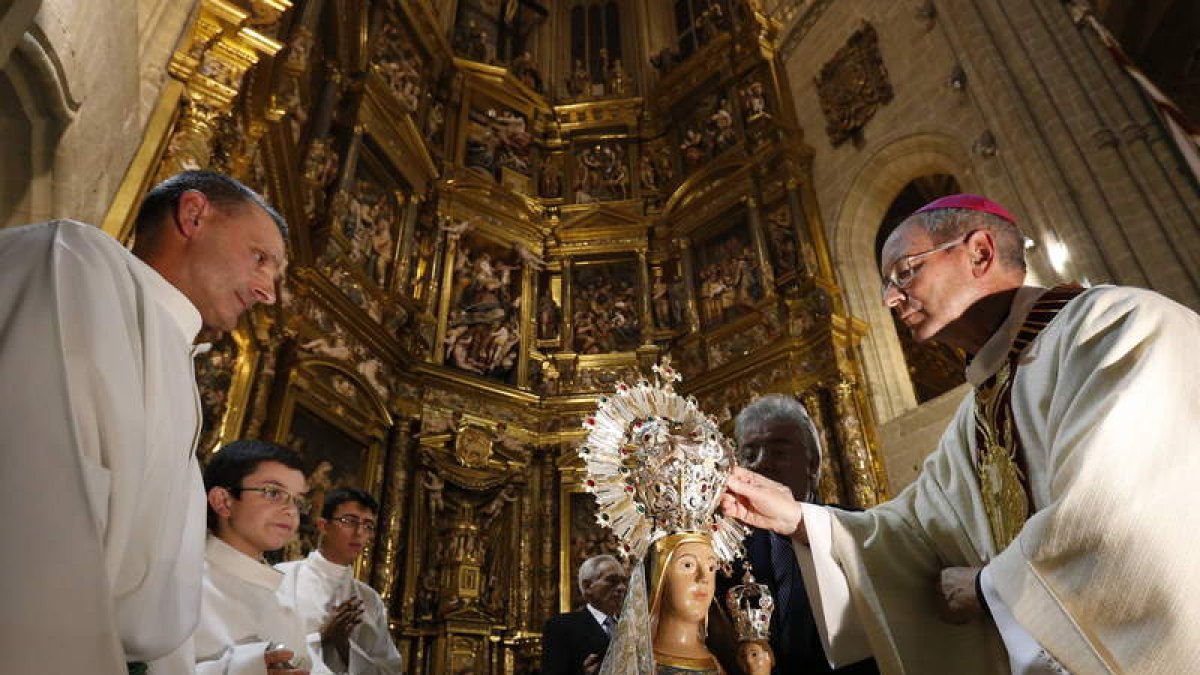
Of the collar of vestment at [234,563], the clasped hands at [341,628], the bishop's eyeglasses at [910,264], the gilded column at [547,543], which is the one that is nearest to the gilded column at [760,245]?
the gilded column at [547,543]

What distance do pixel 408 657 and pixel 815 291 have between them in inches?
266

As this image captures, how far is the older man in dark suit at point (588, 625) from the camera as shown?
386 cm

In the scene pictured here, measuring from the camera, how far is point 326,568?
13.2 ft

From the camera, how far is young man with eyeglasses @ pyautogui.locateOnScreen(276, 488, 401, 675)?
11.9ft

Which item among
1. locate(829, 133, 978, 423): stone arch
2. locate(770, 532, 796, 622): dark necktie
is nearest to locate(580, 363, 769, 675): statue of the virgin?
locate(770, 532, 796, 622): dark necktie

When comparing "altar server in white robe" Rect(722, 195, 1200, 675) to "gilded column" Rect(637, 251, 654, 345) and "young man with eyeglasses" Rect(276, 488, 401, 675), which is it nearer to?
"young man with eyeglasses" Rect(276, 488, 401, 675)

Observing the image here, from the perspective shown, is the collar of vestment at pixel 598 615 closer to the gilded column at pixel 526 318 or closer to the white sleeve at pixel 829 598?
the white sleeve at pixel 829 598

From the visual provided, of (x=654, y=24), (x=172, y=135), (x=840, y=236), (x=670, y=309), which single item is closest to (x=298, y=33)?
(x=172, y=135)

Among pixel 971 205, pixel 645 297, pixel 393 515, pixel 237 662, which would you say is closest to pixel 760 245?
pixel 645 297

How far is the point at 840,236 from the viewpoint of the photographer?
9.73m

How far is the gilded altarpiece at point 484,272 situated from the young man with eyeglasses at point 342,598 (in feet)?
7.32

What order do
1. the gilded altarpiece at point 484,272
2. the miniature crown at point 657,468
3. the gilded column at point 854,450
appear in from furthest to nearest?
the gilded column at point 854,450 → the gilded altarpiece at point 484,272 → the miniature crown at point 657,468

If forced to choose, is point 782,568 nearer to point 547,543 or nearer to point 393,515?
point 393,515

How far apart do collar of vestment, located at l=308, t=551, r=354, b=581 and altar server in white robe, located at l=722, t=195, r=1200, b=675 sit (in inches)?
117
